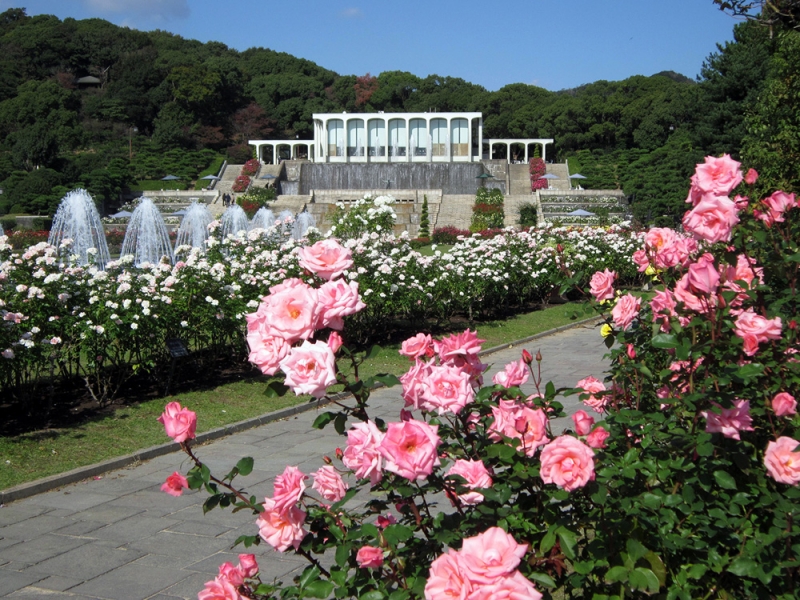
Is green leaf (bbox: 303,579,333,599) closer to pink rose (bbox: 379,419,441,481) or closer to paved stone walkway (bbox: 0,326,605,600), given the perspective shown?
pink rose (bbox: 379,419,441,481)

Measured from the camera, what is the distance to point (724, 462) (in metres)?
1.87

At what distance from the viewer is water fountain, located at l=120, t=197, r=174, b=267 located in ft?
74.0

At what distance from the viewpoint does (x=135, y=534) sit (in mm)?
4129

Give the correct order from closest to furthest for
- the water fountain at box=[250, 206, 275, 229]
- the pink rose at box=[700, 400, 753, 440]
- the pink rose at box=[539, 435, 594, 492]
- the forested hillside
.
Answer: the pink rose at box=[539, 435, 594, 492]
the pink rose at box=[700, 400, 753, 440]
the water fountain at box=[250, 206, 275, 229]
the forested hillside

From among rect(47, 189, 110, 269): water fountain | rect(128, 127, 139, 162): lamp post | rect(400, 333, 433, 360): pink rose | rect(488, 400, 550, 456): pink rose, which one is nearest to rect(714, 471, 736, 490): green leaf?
rect(488, 400, 550, 456): pink rose

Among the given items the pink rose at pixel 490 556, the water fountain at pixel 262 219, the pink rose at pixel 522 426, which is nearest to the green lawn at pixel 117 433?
the pink rose at pixel 522 426

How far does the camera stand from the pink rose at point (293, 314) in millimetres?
1720

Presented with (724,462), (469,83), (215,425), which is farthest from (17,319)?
(469,83)

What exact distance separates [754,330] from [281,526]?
1.21 metres

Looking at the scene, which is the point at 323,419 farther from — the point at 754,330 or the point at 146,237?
the point at 146,237

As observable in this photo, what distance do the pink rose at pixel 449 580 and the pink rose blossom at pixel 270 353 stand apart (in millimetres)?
535

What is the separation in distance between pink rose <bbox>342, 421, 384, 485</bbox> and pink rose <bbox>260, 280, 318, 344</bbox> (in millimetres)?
234

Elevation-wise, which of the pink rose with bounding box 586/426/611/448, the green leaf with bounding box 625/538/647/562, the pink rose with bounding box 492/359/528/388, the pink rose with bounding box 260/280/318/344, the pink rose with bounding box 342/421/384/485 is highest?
the pink rose with bounding box 260/280/318/344

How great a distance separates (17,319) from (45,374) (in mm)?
2037
